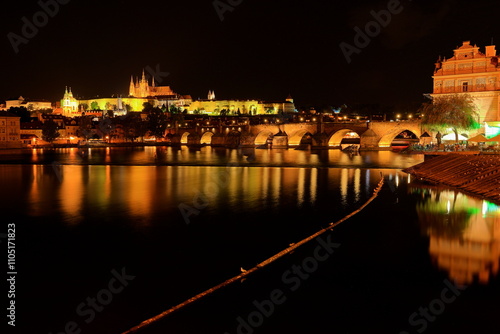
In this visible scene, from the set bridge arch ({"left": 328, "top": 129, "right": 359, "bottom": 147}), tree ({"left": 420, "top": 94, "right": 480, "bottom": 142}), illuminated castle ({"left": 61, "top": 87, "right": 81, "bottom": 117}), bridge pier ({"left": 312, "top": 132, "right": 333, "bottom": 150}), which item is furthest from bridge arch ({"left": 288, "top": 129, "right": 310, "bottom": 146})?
illuminated castle ({"left": 61, "top": 87, "right": 81, "bottom": 117})

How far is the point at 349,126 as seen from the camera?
208ft

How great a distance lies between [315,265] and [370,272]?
116 centimetres

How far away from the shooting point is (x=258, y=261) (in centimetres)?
1063

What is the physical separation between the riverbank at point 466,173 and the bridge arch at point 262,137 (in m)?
50.0

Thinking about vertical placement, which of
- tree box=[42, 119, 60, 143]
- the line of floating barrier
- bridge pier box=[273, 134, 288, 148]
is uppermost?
tree box=[42, 119, 60, 143]

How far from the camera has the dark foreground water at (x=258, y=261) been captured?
7801 mm

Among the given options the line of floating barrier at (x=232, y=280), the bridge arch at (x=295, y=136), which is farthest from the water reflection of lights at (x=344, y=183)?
the bridge arch at (x=295, y=136)

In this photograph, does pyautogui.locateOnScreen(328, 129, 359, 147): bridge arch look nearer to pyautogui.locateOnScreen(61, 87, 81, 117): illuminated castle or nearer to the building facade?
the building facade

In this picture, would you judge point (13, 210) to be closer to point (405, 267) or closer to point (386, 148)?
point (405, 267)

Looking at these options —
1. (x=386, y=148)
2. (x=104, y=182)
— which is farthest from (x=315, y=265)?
(x=386, y=148)

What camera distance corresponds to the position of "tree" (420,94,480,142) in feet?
105

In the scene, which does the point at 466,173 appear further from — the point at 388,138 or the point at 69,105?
the point at 69,105

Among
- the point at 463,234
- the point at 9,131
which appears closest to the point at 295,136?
the point at 9,131

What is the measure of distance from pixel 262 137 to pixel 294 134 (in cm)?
920
